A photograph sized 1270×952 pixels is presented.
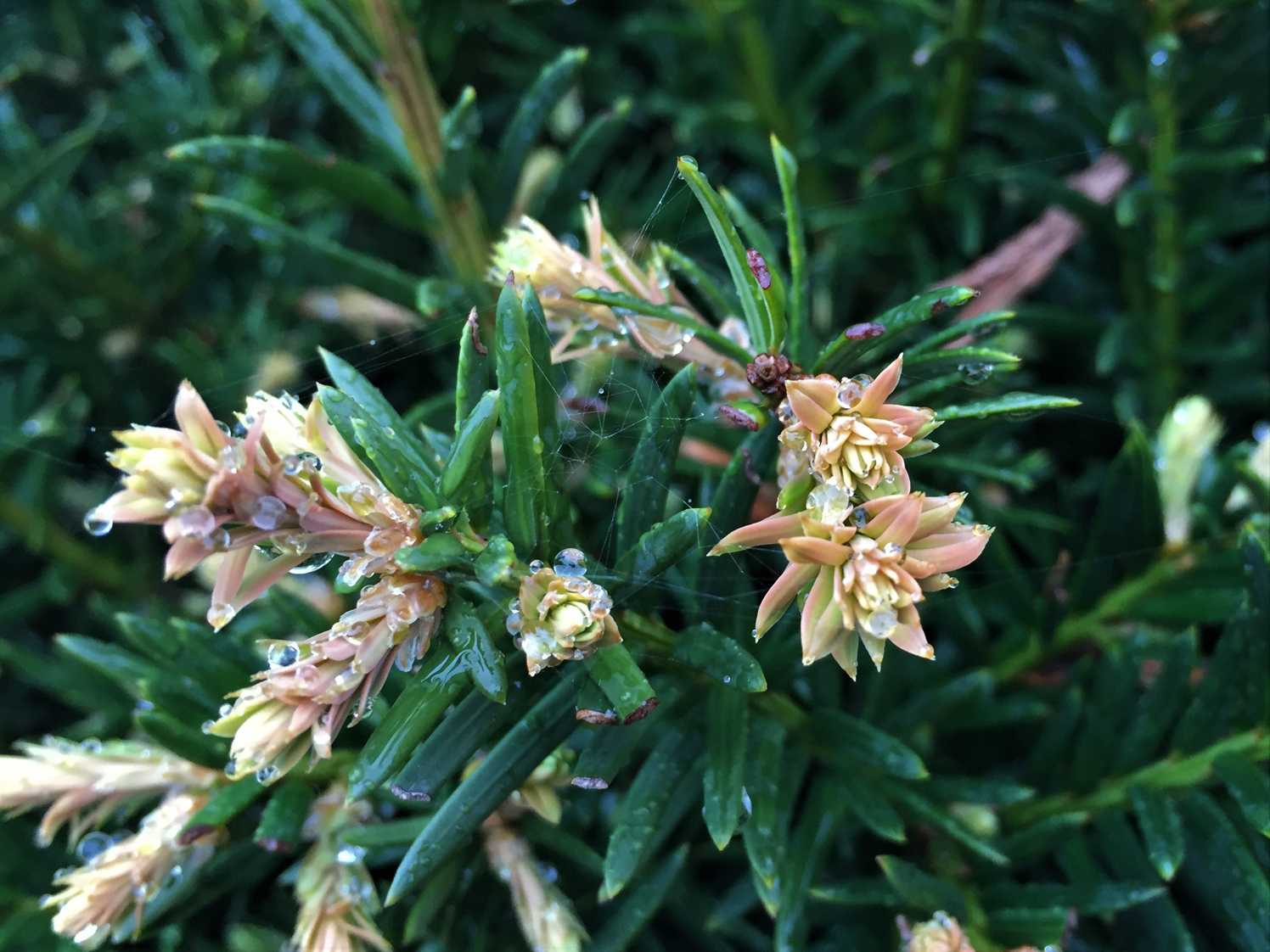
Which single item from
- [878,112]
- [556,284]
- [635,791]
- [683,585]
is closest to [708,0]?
[878,112]

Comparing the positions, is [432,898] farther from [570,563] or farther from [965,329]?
[965,329]

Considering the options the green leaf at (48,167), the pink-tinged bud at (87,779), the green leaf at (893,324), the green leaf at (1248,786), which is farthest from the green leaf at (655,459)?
the green leaf at (48,167)

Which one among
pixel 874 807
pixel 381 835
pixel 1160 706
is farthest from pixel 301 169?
pixel 1160 706

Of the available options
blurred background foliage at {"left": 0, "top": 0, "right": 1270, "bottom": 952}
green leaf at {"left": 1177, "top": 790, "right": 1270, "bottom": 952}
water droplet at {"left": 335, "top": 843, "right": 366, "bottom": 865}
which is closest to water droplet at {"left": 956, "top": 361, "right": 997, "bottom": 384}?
blurred background foliage at {"left": 0, "top": 0, "right": 1270, "bottom": 952}

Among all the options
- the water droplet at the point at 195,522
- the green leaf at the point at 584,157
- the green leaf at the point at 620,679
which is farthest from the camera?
the green leaf at the point at 584,157

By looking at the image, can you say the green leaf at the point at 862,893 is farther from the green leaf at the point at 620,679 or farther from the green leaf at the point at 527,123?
the green leaf at the point at 527,123

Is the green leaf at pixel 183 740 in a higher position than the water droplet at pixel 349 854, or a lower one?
higher
